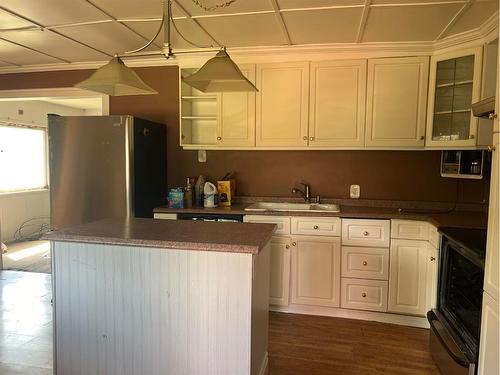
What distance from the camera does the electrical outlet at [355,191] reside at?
3.42 m

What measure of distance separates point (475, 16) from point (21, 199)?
6210 mm

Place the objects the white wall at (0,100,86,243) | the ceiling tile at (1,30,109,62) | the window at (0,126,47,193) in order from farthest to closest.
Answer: the window at (0,126,47,193), the white wall at (0,100,86,243), the ceiling tile at (1,30,109,62)


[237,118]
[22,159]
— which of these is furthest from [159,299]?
[22,159]

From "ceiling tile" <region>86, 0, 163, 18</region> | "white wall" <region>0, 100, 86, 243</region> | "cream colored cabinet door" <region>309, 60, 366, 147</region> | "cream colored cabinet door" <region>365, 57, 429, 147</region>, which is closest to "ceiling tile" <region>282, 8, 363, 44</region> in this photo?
"cream colored cabinet door" <region>309, 60, 366, 147</region>

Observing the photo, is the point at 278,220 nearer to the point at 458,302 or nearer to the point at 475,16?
the point at 458,302

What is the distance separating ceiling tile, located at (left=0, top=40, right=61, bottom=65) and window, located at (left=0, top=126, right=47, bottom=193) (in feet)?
6.99

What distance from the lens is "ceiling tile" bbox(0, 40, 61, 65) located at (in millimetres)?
3250

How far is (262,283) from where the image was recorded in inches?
77.5

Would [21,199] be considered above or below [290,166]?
below

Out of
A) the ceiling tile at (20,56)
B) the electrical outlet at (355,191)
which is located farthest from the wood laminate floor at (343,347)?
the ceiling tile at (20,56)

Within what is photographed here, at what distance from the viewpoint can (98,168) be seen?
10.3 ft

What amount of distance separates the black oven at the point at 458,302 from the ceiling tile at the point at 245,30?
192cm

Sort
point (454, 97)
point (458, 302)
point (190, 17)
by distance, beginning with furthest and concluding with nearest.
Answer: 1. point (454, 97)
2. point (190, 17)
3. point (458, 302)

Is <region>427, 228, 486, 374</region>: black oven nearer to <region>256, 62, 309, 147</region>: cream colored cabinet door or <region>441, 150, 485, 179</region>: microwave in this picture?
<region>441, 150, 485, 179</region>: microwave
